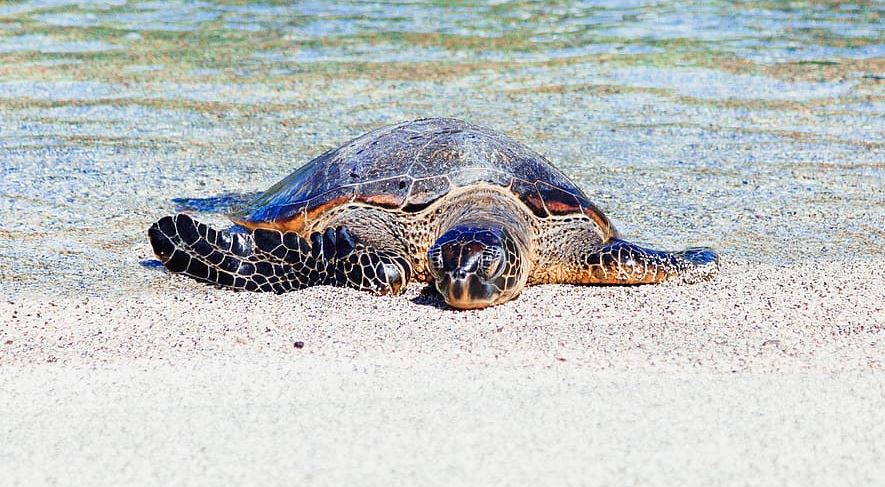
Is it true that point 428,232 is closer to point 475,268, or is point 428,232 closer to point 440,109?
point 475,268

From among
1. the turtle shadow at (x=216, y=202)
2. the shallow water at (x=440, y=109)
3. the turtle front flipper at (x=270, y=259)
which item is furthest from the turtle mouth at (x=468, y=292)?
the turtle shadow at (x=216, y=202)

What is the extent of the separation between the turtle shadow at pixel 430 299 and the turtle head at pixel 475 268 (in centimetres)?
11

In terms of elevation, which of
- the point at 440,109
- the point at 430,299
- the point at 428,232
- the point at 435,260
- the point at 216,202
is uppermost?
the point at 435,260

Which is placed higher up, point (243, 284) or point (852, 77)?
point (243, 284)

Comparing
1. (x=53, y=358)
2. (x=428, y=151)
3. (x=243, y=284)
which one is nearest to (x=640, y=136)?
(x=428, y=151)

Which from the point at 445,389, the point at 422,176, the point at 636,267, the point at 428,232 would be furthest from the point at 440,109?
the point at 445,389

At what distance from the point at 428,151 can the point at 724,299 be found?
172cm

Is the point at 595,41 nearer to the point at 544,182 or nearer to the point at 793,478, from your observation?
the point at 544,182

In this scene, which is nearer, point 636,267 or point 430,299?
point 430,299

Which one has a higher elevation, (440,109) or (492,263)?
(492,263)

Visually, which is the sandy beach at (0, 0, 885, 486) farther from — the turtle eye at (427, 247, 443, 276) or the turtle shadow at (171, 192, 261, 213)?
the turtle eye at (427, 247, 443, 276)

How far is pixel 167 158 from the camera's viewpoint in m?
8.16

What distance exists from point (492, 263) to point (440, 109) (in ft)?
17.9

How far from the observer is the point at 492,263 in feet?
15.2
